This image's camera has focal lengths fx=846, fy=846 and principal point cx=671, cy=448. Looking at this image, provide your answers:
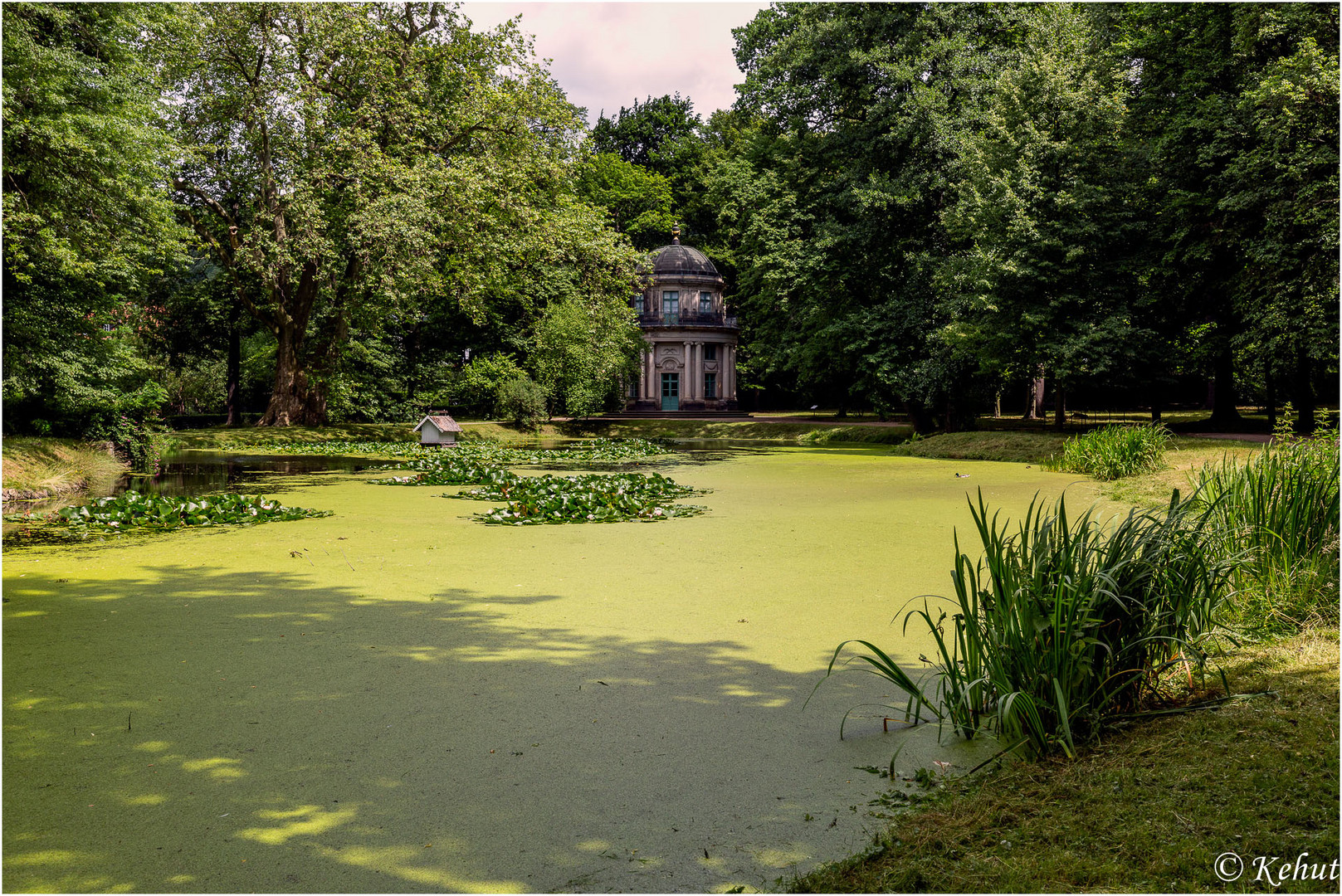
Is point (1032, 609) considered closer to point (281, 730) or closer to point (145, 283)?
point (281, 730)

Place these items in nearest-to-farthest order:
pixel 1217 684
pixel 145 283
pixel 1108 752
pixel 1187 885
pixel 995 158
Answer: pixel 1187 885 → pixel 1108 752 → pixel 1217 684 → pixel 995 158 → pixel 145 283

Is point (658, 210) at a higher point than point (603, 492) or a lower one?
higher

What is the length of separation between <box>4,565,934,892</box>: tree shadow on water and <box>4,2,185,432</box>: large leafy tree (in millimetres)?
8053

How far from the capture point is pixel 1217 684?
3.16m

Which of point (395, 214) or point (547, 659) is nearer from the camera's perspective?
point (547, 659)

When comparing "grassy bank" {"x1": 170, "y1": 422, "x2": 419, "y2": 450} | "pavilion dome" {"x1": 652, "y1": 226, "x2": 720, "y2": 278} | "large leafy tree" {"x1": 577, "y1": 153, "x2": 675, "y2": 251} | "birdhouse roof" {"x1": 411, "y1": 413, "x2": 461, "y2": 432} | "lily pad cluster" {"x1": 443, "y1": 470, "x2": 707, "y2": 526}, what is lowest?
"lily pad cluster" {"x1": 443, "y1": 470, "x2": 707, "y2": 526}

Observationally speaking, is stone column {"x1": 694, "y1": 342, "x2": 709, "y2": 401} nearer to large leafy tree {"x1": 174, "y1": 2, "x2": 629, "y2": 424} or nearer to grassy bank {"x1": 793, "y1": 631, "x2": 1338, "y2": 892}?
large leafy tree {"x1": 174, "y1": 2, "x2": 629, "y2": 424}

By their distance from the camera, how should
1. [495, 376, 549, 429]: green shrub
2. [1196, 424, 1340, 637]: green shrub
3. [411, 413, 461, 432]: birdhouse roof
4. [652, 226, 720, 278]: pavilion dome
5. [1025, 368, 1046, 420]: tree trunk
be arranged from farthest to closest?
[652, 226, 720, 278]: pavilion dome, [1025, 368, 1046, 420]: tree trunk, [495, 376, 549, 429]: green shrub, [411, 413, 461, 432]: birdhouse roof, [1196, 424, 1340, 637]: green shrub

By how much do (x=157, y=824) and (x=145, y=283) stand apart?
2135 centimetres

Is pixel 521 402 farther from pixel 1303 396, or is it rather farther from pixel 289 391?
pixel 1303 396

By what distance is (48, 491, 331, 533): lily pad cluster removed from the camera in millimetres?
7246

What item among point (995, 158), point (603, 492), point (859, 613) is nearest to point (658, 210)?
point (995, 158)

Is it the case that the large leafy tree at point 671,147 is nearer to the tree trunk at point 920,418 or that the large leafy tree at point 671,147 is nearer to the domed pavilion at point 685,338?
the domed pavilion at point 685,338

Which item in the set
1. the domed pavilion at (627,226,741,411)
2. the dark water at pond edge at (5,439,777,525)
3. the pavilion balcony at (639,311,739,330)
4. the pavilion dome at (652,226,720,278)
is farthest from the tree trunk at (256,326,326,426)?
the pavilion dome at (652,226,720,278)
